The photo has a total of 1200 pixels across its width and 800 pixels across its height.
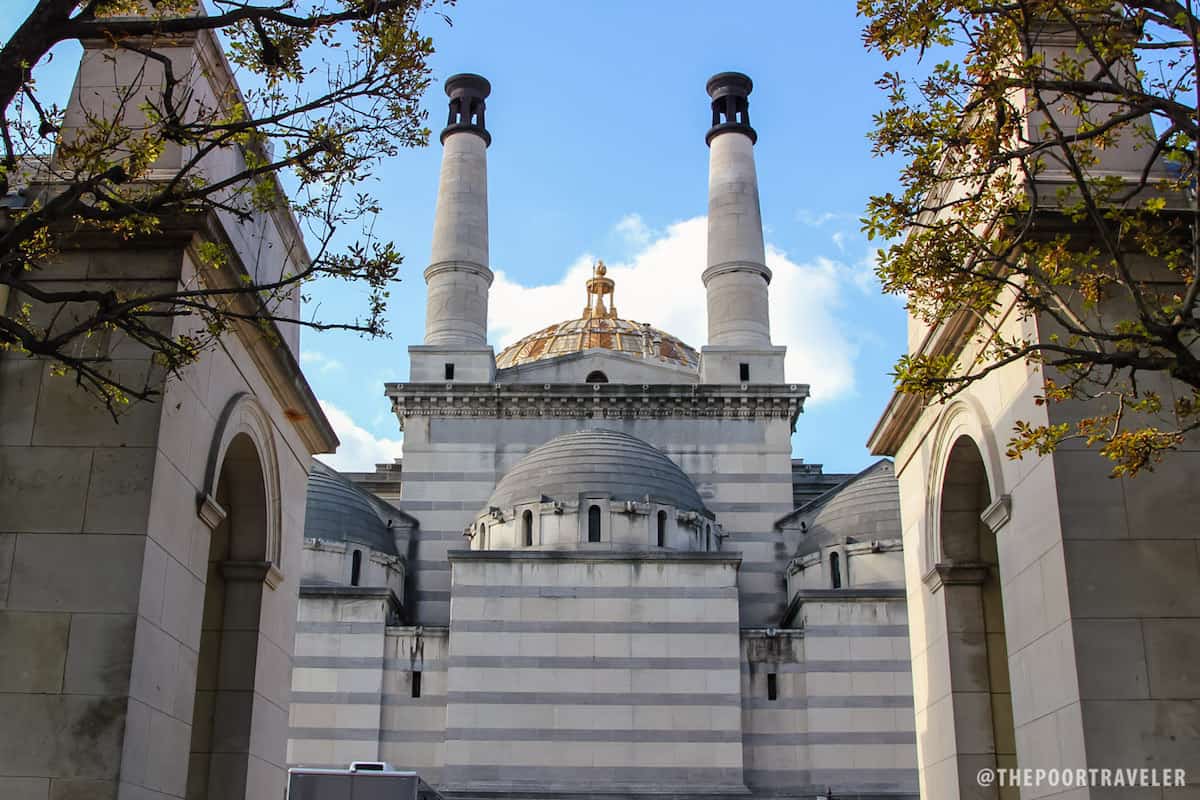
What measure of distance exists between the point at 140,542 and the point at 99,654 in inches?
43.0

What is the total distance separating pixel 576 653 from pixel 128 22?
31366mm

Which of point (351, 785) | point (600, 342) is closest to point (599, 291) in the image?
point (600, 342)

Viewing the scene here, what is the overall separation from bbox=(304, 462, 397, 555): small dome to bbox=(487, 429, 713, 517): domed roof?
170 inches

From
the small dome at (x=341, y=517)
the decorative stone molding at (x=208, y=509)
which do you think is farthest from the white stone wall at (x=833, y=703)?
the decorative stone molding at (x=208, y=509)

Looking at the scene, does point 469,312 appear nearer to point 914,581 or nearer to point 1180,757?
point 914,581

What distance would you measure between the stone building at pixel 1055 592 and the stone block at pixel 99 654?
28.4ft

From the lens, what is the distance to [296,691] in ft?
137

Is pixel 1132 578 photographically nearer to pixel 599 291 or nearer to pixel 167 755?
pixel 167 755

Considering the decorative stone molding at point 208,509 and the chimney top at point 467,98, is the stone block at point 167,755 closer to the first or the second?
the decorative stone molding at point 208,509

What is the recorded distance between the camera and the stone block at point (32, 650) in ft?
40.8

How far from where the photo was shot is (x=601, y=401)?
163 ft

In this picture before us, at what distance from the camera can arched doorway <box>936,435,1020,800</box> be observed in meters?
16.5

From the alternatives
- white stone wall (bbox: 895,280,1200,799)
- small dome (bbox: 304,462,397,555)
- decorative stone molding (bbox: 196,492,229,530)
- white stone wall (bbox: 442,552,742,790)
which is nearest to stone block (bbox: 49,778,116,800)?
decorative stone molding (bbox: 196,492,229,530)

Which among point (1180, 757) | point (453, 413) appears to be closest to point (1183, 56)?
point (1180, 757)
